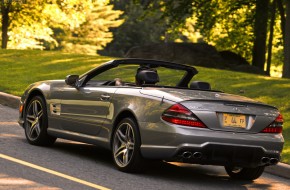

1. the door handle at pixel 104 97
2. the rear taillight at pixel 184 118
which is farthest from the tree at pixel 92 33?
the rear taillight at pixel 184 118

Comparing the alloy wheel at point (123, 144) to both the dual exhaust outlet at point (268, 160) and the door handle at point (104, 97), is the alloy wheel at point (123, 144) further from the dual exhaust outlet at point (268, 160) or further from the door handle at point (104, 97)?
the dual exhaust outlet at point (268, 160)

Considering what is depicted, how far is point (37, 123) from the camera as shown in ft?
36.6

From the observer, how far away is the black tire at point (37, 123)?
11.0 m

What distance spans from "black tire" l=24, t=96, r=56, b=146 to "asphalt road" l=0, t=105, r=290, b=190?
0.14 metres

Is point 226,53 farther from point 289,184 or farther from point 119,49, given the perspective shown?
point 119,49

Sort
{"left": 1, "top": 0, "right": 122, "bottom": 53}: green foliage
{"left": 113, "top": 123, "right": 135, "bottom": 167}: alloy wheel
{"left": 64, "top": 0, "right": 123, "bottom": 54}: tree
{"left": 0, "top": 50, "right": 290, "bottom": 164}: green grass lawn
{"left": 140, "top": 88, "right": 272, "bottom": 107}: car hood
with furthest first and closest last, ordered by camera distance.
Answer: {"left": 64, "top": 0, "right": 123, "bottom": 54}: tree → {"left": 1, "top": 0, "right": 122, "bottom": 53}: green foliage → {"left": 0, "top": 50, "right": 290, "bottom": 164}: green grass lawn → {"left": 113, "top": 123, "right": 135, "bottom": 167}: alloy wheel → {"left": 140, "top": 88, "right": 272, "bottom": 107}: car hood

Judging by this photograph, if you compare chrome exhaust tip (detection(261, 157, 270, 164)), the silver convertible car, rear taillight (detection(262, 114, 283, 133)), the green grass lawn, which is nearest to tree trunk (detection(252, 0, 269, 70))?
the green grass lawn

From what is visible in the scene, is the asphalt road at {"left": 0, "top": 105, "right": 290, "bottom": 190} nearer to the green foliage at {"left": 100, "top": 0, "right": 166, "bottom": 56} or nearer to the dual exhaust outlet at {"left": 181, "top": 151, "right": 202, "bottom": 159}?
the dual exhaust outlet at {"left": 181, "top": 151, "right": 202, "bottom": 159}

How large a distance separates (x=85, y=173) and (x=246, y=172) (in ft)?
7.07

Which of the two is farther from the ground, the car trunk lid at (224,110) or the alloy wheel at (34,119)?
the car trunk lid at (224,110)

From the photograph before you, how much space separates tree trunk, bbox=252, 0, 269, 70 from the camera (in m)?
34.3

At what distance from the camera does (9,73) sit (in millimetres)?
22078

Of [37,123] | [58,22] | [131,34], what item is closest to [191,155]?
[37,123]

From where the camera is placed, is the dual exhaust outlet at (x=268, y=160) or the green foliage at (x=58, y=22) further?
the green foliage at (x=58, y=22)
